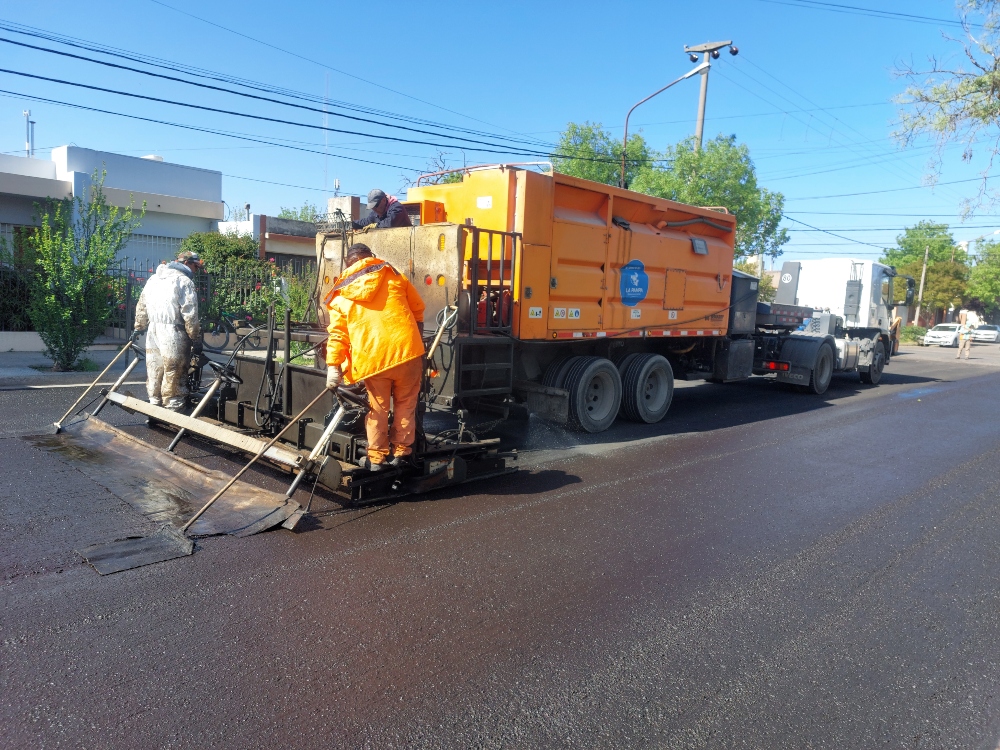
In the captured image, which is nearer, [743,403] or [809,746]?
[809,746]

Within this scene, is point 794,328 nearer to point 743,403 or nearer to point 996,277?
point 743,403

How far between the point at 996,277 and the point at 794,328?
54.1m

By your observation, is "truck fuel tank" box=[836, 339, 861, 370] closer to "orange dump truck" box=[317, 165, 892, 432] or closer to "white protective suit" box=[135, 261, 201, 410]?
"orange dump truck" box=[317, 165, 892, 432]

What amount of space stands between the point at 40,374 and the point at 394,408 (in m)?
8.72

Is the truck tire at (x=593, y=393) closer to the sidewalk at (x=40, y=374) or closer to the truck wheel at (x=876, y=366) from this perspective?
the sidewalk at (x=40, y=374)

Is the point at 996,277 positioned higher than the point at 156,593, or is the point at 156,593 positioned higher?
the point at 996,277

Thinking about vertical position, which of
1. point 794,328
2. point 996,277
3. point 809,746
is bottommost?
point 809,746

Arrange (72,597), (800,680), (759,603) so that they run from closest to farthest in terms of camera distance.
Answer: (800,680) → (72,597) → (759,603)

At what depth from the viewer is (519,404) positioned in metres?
8.15

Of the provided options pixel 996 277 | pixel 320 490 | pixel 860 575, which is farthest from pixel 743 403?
pixel 996 277

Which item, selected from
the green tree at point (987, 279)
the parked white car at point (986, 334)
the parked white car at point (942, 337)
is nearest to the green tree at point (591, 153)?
the parked white car at point (942, 337)

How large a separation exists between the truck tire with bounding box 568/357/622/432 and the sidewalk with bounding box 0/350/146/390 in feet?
22.5

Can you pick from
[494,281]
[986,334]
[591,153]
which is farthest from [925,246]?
[494,281]

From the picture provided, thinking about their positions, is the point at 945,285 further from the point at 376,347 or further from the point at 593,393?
the point at 376,347
